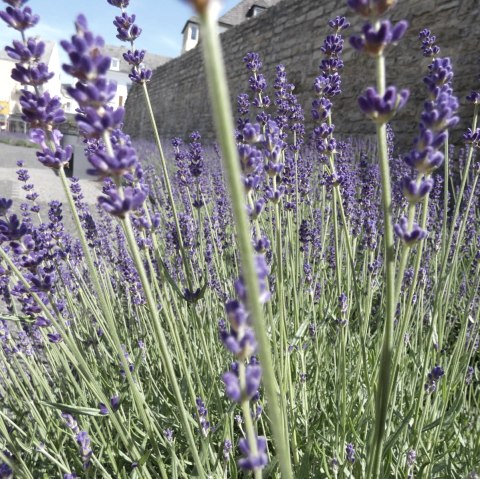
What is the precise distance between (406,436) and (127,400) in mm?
1187

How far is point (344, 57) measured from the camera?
8.18m

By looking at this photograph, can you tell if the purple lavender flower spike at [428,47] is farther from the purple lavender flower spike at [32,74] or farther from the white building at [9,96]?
the white building at [9,96]

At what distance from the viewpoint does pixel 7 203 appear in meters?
1.42

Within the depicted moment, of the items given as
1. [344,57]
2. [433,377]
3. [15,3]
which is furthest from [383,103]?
[344,57]

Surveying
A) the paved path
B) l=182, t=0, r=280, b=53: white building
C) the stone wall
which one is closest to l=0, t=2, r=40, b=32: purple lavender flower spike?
the stone wall

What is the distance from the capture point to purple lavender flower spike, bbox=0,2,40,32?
3.49 ft

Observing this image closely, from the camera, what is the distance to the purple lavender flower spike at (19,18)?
3.49 feet

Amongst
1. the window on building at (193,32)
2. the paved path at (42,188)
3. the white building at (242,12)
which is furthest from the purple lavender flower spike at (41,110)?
the window on building at (193,32)

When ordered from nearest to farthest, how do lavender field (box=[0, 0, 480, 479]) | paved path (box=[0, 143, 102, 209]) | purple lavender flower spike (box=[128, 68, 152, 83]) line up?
lavender field (box=[0, 0, 480, 479]) → purple lavender flower spike (box=[128, 68, 152, 83]) → paved path (box=[0, 143, 102, 209])

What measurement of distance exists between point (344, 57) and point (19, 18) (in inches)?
313

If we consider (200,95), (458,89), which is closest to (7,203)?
(458,89)

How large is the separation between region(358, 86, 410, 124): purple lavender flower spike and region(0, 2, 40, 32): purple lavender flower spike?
2.68 ft

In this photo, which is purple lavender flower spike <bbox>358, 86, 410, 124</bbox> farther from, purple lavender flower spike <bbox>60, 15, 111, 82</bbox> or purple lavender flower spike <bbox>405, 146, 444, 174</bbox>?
purple lavender flower spike <bbox>60, 15, 111, 82</bbox>

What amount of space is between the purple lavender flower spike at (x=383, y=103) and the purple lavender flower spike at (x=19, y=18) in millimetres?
817
